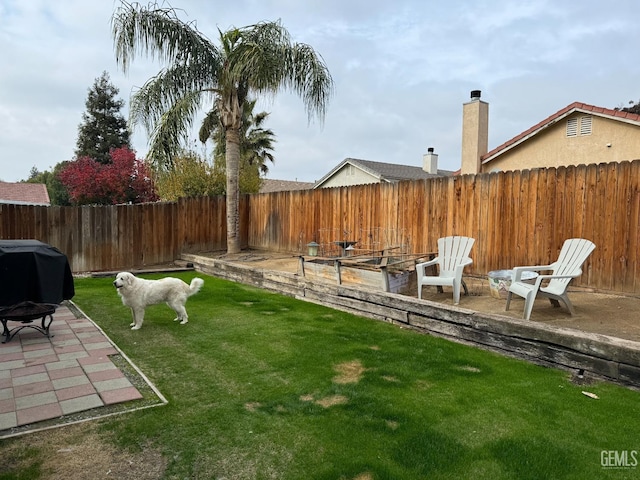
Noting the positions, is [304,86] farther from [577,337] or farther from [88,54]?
[577,337]

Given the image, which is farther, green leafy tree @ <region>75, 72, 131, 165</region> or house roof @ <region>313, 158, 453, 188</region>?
green leafy tree @ <region>75, 72, 131, 165</region>

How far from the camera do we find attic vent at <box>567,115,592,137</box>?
37.6 ft

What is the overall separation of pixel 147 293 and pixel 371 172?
14.9m

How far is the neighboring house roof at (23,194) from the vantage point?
20.3m

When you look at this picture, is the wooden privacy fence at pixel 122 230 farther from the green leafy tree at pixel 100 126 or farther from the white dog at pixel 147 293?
the green leafy tree at pixel 100 126

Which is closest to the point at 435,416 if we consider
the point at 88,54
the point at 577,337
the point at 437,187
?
the point at 577,337

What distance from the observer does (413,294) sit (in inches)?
235

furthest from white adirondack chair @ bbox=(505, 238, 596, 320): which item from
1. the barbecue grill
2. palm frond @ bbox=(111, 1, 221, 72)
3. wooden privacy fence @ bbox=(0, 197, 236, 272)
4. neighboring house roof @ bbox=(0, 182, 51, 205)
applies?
neighboring house roof @ bbox=(0, 182, 51, 205)

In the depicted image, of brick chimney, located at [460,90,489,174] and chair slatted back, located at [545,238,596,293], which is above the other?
brick chimney, located at [460,90,489,174]

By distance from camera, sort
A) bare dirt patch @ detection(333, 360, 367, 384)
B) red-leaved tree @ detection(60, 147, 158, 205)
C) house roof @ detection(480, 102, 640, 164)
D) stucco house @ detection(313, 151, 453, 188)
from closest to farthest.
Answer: bare dirt patch @ detection(333, 360, 367, 384) → house roof @ detection(480, 102, 640, 164) → red-leaved tree @ detection(60, 147, 158, 205) → stucco house @ detection(313, 151, 453, 188)

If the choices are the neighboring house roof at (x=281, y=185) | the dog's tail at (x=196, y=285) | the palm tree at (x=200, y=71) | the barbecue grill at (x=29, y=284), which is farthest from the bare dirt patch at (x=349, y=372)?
the neighboring house roof at (x=281, y=185)

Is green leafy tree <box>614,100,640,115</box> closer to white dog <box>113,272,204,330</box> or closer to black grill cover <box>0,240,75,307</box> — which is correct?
white dog <box>113,272,204,330</box>

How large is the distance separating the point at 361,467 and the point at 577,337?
7.52 ft

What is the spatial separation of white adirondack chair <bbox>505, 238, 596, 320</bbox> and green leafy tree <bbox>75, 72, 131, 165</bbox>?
3083 centimetres
